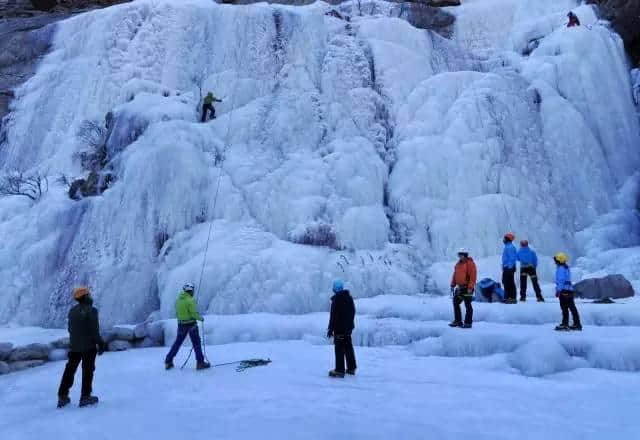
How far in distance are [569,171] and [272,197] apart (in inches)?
304

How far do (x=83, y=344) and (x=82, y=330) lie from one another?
144mm

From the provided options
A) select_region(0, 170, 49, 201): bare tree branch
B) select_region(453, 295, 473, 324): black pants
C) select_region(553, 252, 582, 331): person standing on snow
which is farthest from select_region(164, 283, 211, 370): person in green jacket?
select_region(0, 170, 49, 201): bare tree branch

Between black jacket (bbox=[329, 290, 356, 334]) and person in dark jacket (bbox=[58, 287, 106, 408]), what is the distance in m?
2.47

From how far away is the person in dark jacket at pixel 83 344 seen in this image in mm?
5168

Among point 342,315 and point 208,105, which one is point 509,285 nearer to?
point 342,315

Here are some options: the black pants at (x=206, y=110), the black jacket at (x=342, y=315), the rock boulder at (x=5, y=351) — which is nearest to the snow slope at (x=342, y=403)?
the black jacket at (x=342, y=315)

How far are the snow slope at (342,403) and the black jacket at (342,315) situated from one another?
58 cm

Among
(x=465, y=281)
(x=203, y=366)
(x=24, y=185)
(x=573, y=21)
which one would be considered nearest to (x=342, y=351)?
(x=203, y=366)

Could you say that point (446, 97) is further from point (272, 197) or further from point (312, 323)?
point (312, 323)

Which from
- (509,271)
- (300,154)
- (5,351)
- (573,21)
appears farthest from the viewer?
(573,21)

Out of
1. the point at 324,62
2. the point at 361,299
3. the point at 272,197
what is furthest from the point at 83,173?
the point at 361,299

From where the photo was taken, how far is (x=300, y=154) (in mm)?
13258

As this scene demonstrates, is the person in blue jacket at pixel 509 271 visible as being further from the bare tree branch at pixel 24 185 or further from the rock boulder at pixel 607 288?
the bare tree branch at pixel 24 185

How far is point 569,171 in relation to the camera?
43.8ft
